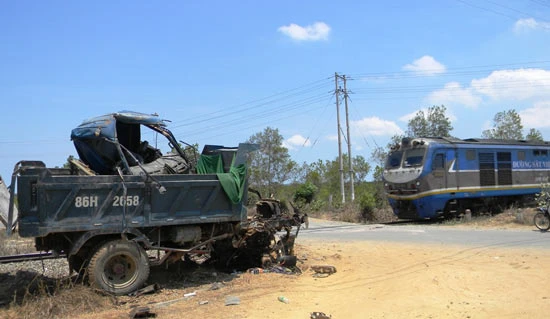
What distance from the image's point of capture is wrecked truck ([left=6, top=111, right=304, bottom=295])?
703cm

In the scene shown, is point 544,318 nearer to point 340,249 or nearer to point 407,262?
point 407,262

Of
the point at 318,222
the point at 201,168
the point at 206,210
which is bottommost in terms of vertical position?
the point at 318,222

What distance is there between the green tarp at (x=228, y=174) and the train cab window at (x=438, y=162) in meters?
11.3

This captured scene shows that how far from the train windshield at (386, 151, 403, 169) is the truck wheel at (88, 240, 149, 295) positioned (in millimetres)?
13789

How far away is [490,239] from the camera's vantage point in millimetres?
12891

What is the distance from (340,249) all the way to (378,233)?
3973 mm

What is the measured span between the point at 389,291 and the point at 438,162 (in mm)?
11807

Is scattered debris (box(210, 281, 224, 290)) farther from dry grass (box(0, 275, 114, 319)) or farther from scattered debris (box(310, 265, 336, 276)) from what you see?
scattered debris (box(310, 265, 336, 276))

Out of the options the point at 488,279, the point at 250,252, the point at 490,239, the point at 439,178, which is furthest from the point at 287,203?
the point at 439,178

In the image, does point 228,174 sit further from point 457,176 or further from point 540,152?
point 540,152

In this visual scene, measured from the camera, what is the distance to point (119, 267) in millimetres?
7629

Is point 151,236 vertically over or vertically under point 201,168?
under

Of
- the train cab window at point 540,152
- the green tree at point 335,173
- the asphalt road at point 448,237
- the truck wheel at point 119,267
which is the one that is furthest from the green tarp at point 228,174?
the green tree at point 335,173

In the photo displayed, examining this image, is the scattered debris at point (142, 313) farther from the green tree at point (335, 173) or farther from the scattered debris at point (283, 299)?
the green tree at point (335, 173)
